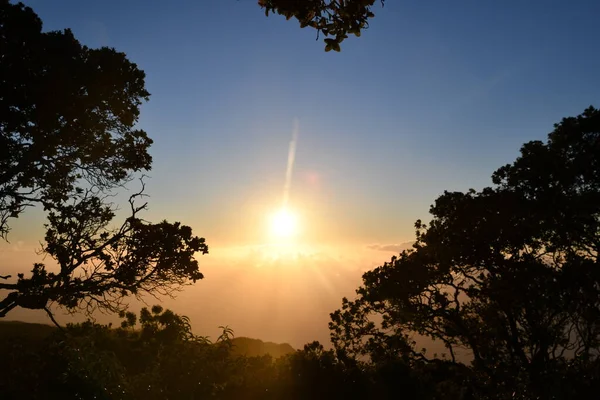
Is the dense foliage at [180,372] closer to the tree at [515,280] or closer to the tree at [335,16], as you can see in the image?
the tree at [515,280]

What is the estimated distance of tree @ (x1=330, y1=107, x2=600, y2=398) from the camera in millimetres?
12703

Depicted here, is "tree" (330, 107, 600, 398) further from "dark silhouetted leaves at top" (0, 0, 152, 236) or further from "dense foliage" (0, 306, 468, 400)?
"dark silhouetted leaves at top" (0, 0, 152, 236)

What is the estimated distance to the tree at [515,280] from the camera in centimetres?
1270

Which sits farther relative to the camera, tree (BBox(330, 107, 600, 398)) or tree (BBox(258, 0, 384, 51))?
tree (BBox(330, 107, 600, 398))

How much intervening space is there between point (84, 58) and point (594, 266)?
19.4 m

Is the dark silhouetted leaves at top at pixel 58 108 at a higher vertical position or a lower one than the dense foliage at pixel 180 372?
higher

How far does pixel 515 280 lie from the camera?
13523mm

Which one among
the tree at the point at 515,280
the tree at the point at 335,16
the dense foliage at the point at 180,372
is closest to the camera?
the tree at the point at 335,16

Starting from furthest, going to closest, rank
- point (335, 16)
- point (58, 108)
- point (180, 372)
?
1. point (58, 108)
2. point (180, 372)
3. point (335, 16)

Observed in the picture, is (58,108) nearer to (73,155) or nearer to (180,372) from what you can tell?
(73,155)

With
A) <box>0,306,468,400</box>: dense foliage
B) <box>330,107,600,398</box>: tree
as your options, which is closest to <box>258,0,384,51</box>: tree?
<box>0,306,468,400</box>: dense foliage

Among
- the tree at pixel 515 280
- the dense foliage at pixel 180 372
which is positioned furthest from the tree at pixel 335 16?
the tree at pixel 515 280

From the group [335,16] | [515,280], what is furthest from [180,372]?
[515,280]

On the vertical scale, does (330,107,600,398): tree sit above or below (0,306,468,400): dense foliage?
above
